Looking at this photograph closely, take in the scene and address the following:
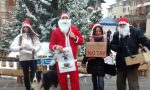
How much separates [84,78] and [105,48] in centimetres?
556

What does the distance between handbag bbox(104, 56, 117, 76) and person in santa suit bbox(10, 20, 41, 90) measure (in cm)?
176

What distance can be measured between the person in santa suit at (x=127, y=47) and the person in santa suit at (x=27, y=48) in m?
2.21

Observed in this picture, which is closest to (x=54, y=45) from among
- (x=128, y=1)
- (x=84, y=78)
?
(x=84, y=78)

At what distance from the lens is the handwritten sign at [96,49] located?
929 cm

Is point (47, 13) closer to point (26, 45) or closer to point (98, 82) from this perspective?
A: point (26, 45)

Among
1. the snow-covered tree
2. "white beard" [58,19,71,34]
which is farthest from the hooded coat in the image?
the snow-covered tree

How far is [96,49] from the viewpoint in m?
9.34

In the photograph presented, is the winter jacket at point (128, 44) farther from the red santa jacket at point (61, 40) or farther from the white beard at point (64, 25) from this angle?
the white beard at point (64, 25)

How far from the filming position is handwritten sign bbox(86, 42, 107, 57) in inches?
366

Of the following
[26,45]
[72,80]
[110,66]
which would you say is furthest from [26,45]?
[110,66]

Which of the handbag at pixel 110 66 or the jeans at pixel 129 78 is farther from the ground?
the handbag at pixel 110 66

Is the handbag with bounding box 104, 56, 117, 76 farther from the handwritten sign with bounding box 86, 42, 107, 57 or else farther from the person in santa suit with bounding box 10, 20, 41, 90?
the person in santa suit with bounding box 10, 20, 41, 90

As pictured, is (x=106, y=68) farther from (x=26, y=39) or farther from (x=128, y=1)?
(x=128, y=1)

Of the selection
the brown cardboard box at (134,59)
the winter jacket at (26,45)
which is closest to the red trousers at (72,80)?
the brown cardboard box at (134,59)
